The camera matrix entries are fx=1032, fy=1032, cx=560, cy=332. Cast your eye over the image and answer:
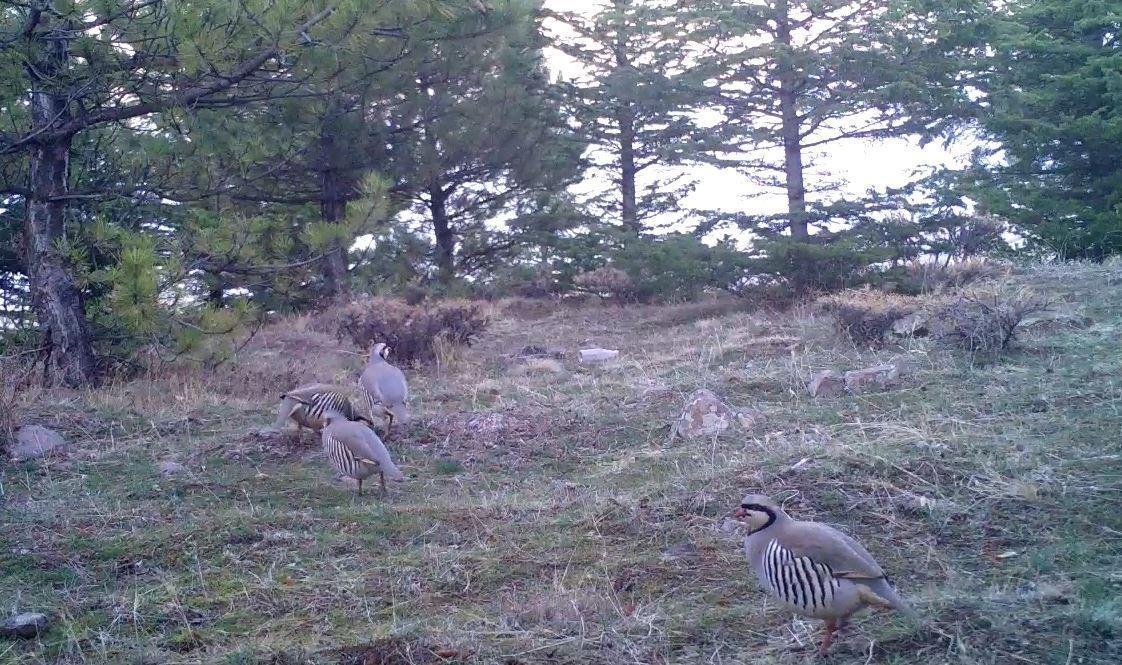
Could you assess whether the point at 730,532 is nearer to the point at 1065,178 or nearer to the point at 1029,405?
the point at 1029,405

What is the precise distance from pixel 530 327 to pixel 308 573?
1171cm

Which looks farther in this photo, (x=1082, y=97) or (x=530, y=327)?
(x=1082, y=97)

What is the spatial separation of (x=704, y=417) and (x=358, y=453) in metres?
2.65

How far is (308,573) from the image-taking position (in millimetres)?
5621

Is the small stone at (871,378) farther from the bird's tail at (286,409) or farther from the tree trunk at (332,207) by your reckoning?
the tree trunk at (332,207)

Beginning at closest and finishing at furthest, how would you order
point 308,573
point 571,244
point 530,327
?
point 308,573, point 530,327, point 571,244

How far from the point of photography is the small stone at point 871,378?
849cm

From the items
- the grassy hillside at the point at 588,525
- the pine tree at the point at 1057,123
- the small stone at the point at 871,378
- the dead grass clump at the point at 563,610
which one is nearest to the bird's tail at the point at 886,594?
the grassy hillside at the point at 588,525

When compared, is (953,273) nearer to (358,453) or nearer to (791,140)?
(791,140)

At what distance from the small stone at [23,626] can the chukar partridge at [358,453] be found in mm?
2308

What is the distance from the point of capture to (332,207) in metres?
18.8

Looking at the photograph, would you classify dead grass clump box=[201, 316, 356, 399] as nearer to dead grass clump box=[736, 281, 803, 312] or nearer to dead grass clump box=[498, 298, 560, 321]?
dead grass clump box=[498, 298, 560, 321]

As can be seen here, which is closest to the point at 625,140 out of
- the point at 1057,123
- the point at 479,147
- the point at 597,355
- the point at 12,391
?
the point at 479,147

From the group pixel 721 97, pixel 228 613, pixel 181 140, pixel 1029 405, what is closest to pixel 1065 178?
pixel 721 97
